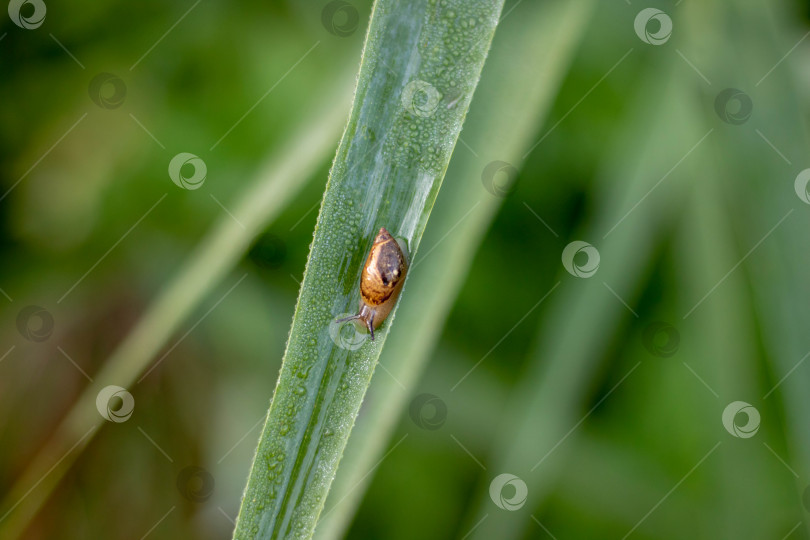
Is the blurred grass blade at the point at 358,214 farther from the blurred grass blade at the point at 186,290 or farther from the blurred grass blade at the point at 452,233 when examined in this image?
the blurred grass blade at the point at 186,290

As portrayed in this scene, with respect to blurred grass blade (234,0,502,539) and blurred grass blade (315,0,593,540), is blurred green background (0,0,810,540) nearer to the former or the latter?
blurred grass blade (315,0,593,540)

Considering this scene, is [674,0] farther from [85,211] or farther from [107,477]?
[107,477]

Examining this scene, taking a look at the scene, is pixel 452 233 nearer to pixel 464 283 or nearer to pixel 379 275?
pixel 379 275

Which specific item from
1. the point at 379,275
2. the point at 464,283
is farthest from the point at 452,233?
the point at 464,283

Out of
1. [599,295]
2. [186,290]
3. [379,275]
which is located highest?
[599,295]

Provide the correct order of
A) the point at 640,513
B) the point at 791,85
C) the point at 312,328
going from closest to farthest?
1. the point at 312,328
2. the point at 791,85
3. the point at 640,513

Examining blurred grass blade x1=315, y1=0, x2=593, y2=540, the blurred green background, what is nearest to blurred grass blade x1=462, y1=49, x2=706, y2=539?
the blurred green background

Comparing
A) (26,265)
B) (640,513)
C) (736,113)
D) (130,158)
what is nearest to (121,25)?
(130,158)
